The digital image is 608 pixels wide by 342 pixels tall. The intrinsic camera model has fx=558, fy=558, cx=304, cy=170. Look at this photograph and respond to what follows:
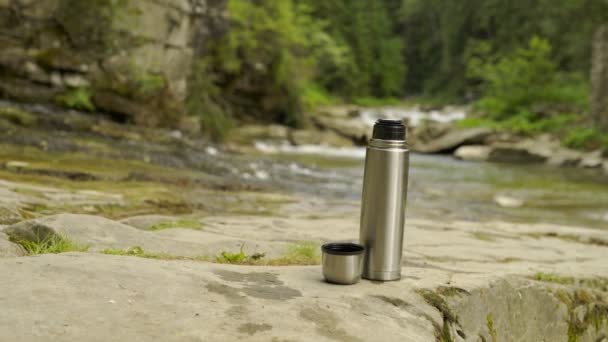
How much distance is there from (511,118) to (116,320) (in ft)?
97.6

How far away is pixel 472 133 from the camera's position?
84.8 feet

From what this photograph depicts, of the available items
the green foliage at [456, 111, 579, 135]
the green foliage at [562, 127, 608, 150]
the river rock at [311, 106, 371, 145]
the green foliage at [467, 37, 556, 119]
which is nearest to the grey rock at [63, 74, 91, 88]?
the river rock at [311, 106, 371, 145]

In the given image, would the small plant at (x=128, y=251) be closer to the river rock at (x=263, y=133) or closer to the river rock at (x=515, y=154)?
the river rock at (x=263, y=133)

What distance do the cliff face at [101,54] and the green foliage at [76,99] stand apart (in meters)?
0.02

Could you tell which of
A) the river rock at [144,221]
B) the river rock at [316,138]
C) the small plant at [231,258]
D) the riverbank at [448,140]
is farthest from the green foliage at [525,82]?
the small plant at [231,258]

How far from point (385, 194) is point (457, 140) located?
23.3m

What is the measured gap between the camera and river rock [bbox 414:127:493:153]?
25672 mm

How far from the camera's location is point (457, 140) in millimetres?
25766

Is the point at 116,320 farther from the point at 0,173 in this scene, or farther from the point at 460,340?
the point at 0,173

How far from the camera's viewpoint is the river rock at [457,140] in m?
25.7

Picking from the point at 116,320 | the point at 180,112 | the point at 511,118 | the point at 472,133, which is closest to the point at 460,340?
the point at 116,320

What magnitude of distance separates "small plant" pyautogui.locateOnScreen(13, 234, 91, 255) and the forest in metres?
17.1

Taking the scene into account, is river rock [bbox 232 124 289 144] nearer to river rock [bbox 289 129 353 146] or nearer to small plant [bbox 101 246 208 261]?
river rock [bbox 289 129 353 146]

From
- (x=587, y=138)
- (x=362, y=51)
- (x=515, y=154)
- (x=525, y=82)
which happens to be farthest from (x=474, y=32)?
(x=515, y=154)
